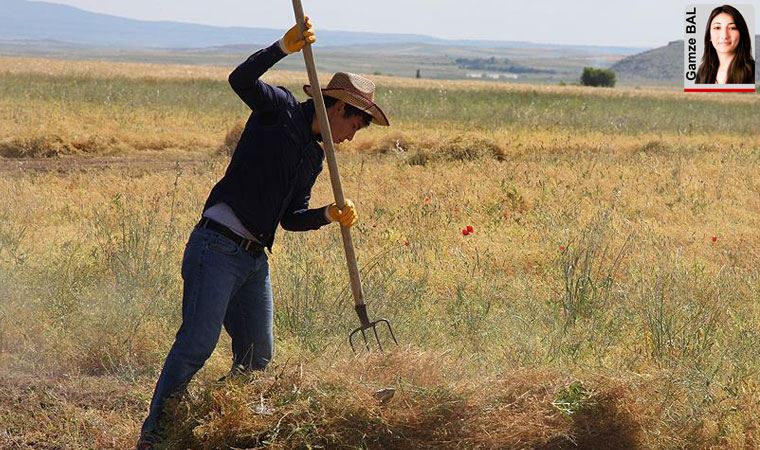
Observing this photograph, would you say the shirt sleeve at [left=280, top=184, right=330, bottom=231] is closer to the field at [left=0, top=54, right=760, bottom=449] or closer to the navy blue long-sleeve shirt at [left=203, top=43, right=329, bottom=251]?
the navy blue long-sleeve shirt at [left=203, top=43, right=329, bottom=251]

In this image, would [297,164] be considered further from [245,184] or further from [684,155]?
[684,155]

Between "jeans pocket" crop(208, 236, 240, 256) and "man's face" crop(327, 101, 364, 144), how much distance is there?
0.65 meters

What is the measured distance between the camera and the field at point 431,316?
396cm

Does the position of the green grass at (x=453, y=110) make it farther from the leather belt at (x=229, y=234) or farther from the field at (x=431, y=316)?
the leather belt at (x=229, y=234)

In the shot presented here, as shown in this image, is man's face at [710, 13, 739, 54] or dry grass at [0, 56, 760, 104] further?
dry grass at [0, 56, 760, 104]

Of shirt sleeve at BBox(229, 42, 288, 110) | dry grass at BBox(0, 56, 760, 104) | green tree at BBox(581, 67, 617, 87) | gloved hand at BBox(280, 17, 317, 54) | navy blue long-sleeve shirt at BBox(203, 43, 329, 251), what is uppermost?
gloved hand at BBox(280, 17, 317, 54)

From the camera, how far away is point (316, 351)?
483cm

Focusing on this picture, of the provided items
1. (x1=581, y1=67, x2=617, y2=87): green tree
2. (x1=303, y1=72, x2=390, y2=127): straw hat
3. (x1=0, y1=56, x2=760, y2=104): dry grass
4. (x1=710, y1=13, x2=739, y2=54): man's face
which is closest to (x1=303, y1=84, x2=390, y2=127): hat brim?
(x1=303, y1=72, x2=390, y2=127): straw hat

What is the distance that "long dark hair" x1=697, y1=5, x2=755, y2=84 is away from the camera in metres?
17.3

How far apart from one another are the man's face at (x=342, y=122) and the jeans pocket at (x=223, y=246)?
648 mm

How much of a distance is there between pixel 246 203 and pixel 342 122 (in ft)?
1.77

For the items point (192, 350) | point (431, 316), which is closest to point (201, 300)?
point (192, 350)

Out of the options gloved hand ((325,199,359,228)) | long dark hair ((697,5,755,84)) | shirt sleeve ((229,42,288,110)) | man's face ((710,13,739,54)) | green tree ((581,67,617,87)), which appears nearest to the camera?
shirt sleeve ((229,42,288,110))

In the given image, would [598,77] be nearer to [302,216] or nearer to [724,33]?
[724,33]
